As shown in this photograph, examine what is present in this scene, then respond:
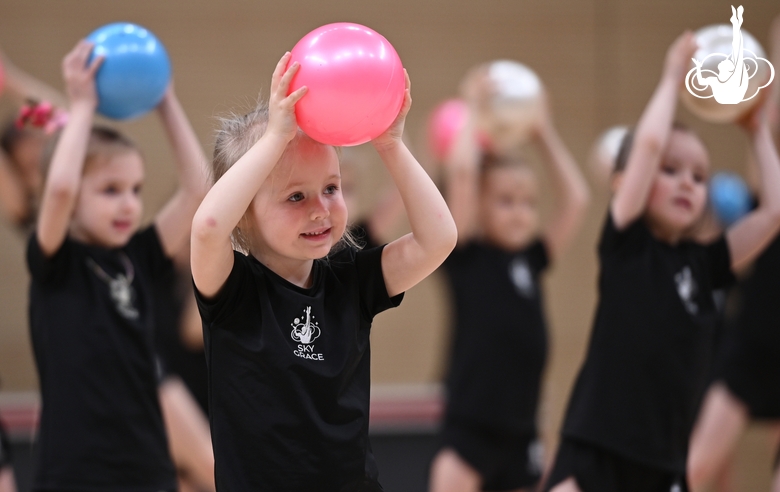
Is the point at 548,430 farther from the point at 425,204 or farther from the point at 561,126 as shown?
the point at 425,204

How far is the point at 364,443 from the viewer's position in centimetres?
177

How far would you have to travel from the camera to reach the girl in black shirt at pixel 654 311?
103 inches

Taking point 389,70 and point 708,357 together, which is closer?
point 389,70

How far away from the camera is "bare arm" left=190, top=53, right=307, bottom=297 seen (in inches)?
63.2

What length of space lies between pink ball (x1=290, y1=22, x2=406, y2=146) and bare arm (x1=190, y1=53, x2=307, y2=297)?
24 millimetres

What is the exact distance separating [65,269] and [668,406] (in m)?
1.89

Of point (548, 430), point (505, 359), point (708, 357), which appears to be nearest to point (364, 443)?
point (708, 357)

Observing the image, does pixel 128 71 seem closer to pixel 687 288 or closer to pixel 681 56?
pixel 681 56

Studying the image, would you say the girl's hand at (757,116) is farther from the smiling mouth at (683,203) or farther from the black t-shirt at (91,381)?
the black t-shirt at (91,381)

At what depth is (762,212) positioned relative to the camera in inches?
112

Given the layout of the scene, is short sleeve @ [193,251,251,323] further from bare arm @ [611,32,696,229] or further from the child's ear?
the child's ear

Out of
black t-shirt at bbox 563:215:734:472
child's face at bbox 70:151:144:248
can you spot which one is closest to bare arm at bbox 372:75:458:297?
black t-shirt at bbox 563:215:734:472

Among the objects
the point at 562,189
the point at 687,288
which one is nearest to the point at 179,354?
the point at 562,189

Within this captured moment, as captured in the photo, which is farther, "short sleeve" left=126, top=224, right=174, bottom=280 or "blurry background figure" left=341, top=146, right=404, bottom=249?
"blurry background figure" left=341, top=146, right=404, bottom=249
